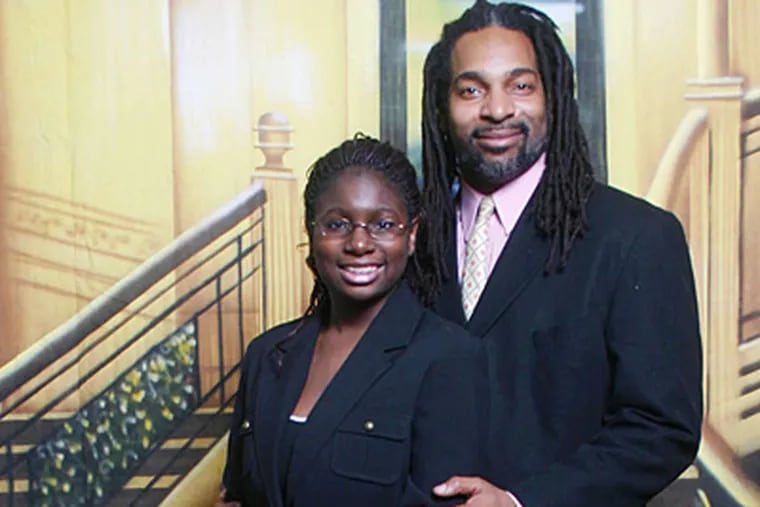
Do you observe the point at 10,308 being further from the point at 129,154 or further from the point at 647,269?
the point at 647,269

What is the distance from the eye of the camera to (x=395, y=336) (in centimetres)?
183

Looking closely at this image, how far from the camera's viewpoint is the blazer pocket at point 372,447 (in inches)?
68.9

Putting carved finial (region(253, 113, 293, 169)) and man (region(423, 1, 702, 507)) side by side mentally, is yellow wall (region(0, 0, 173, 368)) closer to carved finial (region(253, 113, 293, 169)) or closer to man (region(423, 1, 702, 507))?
carved finial (region(253, 113, 293, 169))

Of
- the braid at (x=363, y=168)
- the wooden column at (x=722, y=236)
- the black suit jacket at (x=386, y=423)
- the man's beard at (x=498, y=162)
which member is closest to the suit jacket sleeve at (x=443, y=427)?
the black suit jacket at (x=386, y=423)

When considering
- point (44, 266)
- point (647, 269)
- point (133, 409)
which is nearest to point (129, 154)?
point (44, 266)

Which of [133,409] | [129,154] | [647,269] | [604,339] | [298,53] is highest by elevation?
[298,53]

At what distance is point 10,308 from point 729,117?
190 centimetres

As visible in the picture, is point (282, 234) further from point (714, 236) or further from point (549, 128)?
point (714, 236)

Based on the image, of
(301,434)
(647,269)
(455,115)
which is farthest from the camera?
(455,115)

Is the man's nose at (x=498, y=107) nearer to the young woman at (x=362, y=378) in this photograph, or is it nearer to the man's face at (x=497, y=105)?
the man's face at (x=497, y=105)

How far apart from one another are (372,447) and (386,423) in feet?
0.14

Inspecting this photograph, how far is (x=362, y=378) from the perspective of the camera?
1804mm

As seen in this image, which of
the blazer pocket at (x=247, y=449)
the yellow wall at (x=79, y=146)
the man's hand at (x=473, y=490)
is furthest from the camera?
the yellow wall at (x=79, y=146)

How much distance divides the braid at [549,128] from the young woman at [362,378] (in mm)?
235
